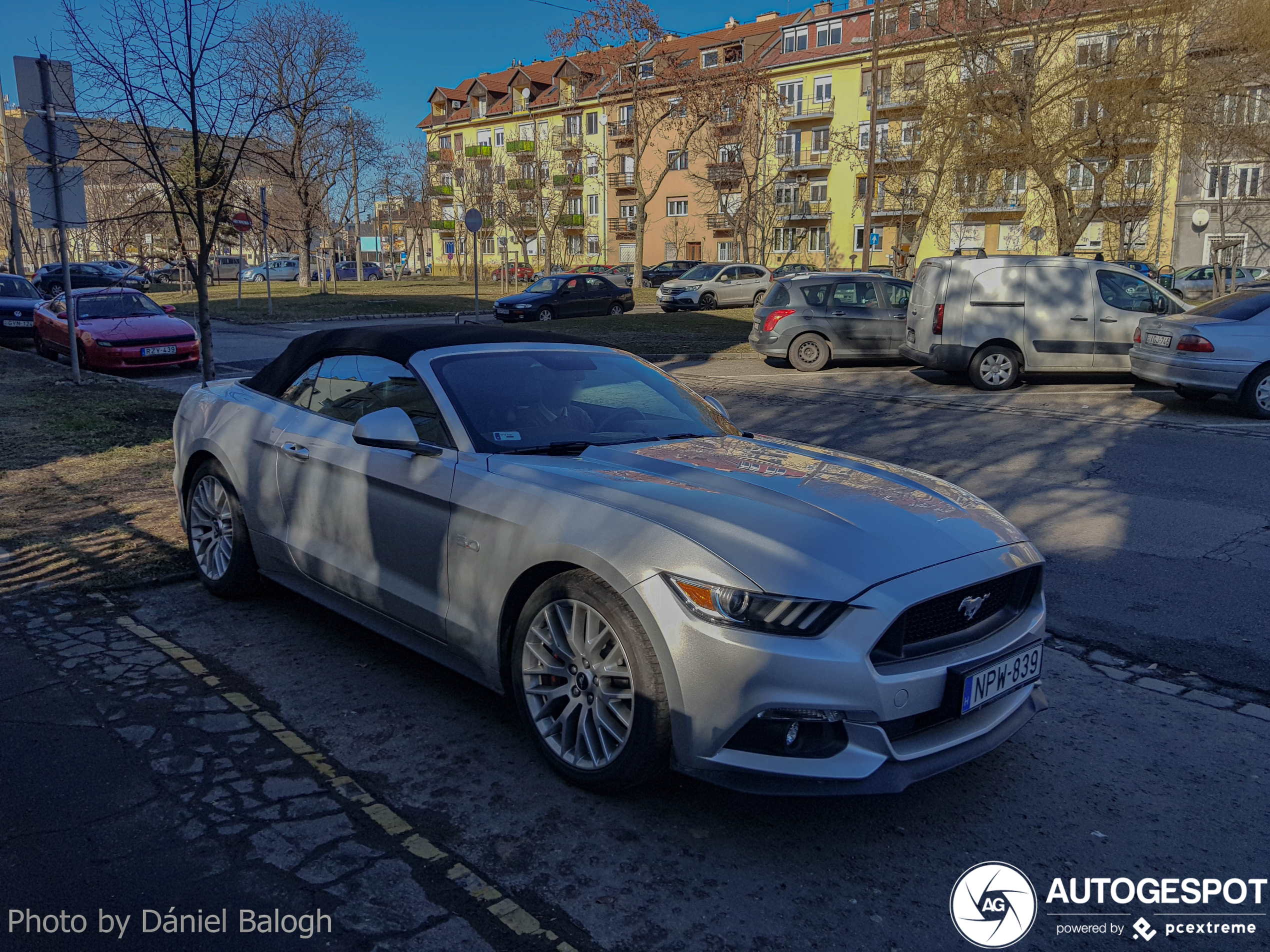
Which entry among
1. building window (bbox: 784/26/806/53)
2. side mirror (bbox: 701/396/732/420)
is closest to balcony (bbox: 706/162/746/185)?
building window (bbox: 784/26/806/53)

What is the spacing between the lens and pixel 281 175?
1026 cm

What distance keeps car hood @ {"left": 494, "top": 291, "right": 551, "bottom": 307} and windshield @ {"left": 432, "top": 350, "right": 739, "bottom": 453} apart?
2519 cm

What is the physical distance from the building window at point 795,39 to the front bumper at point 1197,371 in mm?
54739

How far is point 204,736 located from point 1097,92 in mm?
27068

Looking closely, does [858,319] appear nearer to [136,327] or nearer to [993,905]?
[136,327]

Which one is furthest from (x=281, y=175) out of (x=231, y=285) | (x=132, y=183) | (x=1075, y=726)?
(x=231, y=285)

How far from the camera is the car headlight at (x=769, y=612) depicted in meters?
2.91

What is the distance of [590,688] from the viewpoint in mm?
3303

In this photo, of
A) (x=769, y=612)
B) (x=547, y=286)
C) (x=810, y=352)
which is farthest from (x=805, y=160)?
(x=769, y=612)

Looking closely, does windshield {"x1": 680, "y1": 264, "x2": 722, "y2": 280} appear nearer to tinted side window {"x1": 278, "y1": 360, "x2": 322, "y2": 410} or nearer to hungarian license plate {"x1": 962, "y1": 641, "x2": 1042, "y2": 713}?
tinted side window {"x1": 278, "y1": 360, "x2": 322, "y2": 410}

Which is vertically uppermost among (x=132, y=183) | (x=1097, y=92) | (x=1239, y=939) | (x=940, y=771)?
(x=1097, y=92)

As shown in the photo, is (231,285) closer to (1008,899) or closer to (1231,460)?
(1231,460)

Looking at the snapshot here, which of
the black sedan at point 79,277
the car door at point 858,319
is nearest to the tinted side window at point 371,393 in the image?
the car door at point 858,319

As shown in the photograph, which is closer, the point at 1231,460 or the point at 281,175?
the point at 1231,460
